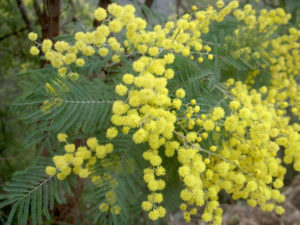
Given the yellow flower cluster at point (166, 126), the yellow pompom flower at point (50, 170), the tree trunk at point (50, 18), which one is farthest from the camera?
the tree trunk at point (50, 18)

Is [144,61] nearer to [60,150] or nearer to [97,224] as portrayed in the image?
[60,150]

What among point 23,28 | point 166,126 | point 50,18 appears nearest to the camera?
point 166,126

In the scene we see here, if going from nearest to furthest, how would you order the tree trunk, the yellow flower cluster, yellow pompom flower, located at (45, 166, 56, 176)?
the yellow flower cluster, yellow pompom flower, located at (45, 166, 56, 176), the tree trunk

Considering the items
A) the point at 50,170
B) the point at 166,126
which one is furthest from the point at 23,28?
the point at 166,126

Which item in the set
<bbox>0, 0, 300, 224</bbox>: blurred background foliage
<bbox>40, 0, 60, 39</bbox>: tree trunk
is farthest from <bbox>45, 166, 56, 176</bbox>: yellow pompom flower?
<bbox>40, 0, 60, 39</bbox>: tree trunk

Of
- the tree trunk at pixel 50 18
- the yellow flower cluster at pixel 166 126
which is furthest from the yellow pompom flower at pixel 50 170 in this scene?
the tree trunk at pixel 50 18

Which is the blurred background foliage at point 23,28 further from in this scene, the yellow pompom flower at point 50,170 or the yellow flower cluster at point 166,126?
the yellow pompom flower at point 50,170

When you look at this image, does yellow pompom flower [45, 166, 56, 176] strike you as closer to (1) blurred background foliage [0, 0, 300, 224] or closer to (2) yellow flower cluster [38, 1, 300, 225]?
(2) yellow flower cluster [38, 1, 300, 225]

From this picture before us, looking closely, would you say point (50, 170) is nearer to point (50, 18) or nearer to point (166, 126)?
point (166, 126)

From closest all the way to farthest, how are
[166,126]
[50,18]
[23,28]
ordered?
[166,126]
[50,18]
[23,28]
